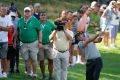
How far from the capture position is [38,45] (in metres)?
12.7

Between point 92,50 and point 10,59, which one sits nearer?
point 92,50

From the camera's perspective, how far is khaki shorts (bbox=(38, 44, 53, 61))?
508 inches

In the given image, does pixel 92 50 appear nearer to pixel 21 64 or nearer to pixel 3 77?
pixel 3 77

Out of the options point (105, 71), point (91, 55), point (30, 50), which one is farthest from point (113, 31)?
point (91, 55)

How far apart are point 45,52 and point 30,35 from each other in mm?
686

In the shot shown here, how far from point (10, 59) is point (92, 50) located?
11.2 feet

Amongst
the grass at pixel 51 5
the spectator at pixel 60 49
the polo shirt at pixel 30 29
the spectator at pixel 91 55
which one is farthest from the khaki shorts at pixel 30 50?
the grass at pixel 51 5

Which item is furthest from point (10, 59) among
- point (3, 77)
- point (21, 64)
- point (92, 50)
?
point (92, 50)

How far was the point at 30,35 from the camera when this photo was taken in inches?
501

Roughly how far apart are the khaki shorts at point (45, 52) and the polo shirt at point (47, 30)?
0.15 meters

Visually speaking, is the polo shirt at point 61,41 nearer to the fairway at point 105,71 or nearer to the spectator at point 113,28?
the fairway at point 105,71

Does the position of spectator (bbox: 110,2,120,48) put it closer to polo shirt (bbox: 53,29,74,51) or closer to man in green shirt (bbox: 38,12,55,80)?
man in green shirt (bbox: 38,12,55,80)

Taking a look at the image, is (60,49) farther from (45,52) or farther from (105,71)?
(105,71)

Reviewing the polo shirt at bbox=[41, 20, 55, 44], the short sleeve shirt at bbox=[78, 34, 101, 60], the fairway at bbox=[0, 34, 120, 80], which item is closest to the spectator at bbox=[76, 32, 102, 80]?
the short sleeve shirt at bbox=[78, 34, 101, 60]
